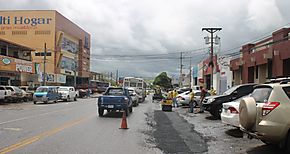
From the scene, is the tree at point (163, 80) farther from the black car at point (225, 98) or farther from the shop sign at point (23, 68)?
the black car at point (225, 98)

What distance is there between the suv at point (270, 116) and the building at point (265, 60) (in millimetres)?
14954

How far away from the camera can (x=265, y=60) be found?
28828mm

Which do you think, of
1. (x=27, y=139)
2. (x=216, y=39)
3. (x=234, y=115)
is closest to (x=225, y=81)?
(x=216, y=39)

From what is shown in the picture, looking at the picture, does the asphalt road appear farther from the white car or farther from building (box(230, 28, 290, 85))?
the white car

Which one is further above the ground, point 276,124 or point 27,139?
point 276,124

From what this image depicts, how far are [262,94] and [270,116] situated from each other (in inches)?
38.9

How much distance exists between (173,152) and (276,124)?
2.67 meters

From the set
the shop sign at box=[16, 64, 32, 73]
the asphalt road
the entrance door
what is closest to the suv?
the asphalt road

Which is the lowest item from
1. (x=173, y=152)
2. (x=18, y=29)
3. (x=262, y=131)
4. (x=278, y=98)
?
(x=173, y=152)

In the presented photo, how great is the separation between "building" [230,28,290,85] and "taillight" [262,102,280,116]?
601 inches

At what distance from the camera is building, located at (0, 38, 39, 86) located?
43.7m

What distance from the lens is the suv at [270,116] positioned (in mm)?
7891

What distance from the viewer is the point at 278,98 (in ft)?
26.6

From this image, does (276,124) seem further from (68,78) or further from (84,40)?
(84,40)
